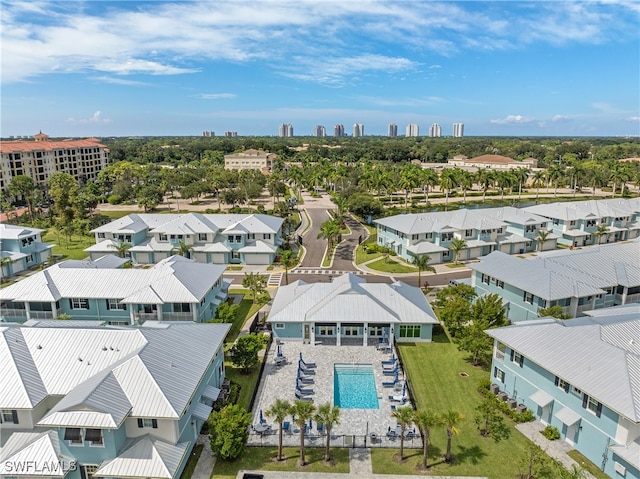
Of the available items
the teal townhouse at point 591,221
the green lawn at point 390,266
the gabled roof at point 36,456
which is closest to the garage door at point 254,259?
the green lawn at point 390,266

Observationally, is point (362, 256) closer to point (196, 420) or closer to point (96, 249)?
point (96, 249)

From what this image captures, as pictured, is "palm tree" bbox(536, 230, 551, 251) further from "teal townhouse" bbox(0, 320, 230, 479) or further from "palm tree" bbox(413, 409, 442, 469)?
"teal townhouse" bbox(0, 320, 230, 479)

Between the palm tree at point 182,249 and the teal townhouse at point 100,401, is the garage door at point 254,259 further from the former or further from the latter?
the teal townhouse at point 100,401

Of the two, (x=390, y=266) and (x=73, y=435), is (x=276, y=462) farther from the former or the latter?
(x=390, y=266)

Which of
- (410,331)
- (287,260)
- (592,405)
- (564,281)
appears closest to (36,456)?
(410,331)

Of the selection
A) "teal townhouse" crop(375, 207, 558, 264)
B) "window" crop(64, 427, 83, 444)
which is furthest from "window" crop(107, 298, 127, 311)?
"teal townhouse" crop(375, 207, 558, 264)

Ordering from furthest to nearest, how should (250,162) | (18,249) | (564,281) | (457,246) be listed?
1. (250,162)
2. (18,249)
3. (457,246)
4. (564,281)

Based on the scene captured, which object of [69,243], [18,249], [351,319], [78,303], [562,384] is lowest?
[69,243]
